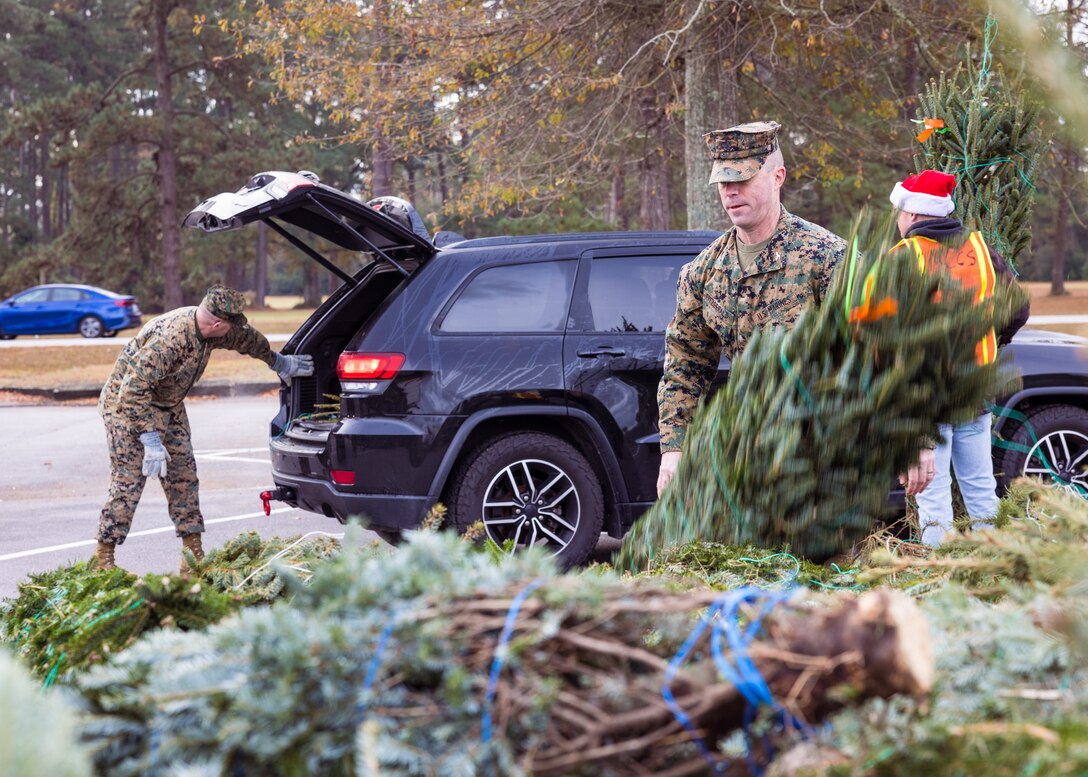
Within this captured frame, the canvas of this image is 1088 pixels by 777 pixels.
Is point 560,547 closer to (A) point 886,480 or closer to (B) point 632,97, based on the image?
(A) point 886,480

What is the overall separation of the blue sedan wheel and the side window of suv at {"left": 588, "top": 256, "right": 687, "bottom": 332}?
79.8ft

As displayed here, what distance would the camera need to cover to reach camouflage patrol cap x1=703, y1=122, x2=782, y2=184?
3643 millimetres

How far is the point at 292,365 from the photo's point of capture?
6258 mm

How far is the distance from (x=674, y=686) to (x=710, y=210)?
958 cm

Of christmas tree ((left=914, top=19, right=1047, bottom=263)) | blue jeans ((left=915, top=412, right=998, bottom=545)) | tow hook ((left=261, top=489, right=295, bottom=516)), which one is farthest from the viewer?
tow hook ((left=261, top=489, right=295, bottom=516))

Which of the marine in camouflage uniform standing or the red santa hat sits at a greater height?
the red santa hat

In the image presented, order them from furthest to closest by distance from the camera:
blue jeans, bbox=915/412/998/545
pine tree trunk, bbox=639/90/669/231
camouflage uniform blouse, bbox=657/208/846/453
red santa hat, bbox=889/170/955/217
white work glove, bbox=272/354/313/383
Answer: pine tree trunk, bbox=639/90/669/231, white work glove, bbox=272/354/313/383, blue jeans, bbox=915/412/998/545, red santa hat, bbox=889/170/955/217, camouflage uniform blouse, bbox=657/208/846/453

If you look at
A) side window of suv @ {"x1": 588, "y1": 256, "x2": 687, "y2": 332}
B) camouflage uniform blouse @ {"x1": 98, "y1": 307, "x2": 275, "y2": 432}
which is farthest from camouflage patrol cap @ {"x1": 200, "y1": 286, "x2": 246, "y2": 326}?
side window of suv @ {"x1": 588, "y1": 256, "x2": 687, "y2": 332}

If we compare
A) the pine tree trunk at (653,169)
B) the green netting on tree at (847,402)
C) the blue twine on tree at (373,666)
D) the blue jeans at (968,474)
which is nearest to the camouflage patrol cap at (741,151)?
the green netting on tree at (847,402)

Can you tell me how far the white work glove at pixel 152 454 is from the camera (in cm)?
591

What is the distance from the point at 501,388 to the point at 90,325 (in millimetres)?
24474

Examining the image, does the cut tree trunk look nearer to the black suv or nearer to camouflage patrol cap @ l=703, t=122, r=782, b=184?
camouflage patrol cap @ l=703, t=122, r=782, b=184

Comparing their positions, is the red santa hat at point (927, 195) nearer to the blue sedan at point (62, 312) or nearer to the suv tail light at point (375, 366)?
the suv tail light at point (375, 366)

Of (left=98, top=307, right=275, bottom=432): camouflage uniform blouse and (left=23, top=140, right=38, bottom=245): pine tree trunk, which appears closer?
(left=98, top=307, right=275, bottom=432): camouflage uniform blouse
